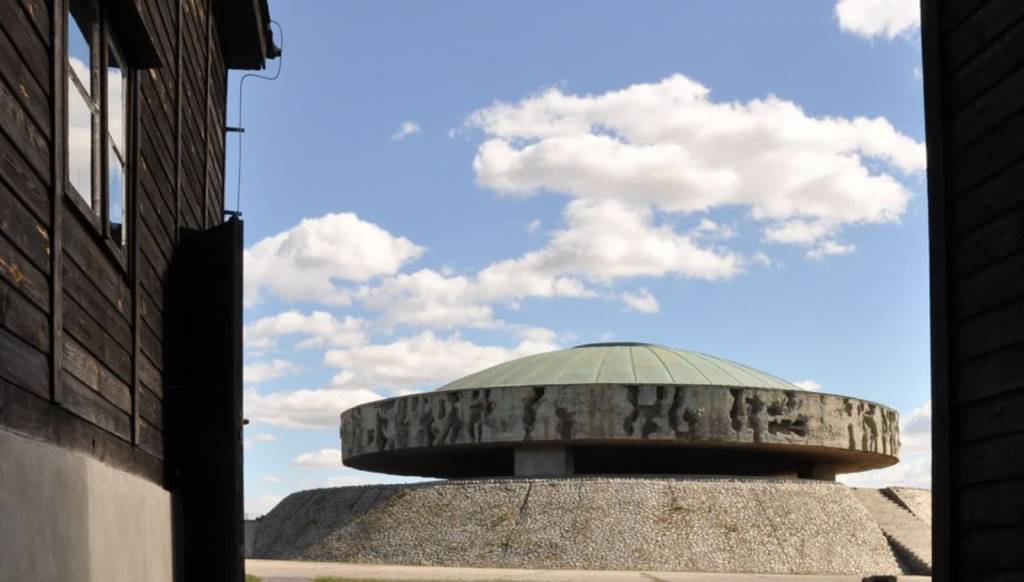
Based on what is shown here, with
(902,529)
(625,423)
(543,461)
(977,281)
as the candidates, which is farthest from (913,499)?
(977,281)

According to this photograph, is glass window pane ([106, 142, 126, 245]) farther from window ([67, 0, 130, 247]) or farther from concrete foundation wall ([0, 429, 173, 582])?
concrete foundation wall ([0, 429, 173, 582])

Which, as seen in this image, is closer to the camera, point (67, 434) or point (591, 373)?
point (67, 434)

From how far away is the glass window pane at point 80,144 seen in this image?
6.51m

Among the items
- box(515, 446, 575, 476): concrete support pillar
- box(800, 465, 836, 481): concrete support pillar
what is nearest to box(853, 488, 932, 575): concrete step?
box(800, 465, 836, 481): concrete support pillar

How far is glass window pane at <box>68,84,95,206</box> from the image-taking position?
6508 millimetres

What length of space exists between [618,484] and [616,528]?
1669 mm

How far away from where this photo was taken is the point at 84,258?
263 inches

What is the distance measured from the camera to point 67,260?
631 cm

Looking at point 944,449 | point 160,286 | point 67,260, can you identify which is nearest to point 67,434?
point 67,260

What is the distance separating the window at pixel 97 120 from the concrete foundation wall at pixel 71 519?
4.63 ft

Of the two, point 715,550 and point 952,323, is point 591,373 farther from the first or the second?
point 952,323

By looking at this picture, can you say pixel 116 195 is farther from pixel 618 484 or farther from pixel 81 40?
pixel 618 484

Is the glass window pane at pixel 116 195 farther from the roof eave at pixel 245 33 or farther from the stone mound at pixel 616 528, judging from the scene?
the stone mound at pixel 616 528

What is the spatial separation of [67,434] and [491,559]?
2218 cm
